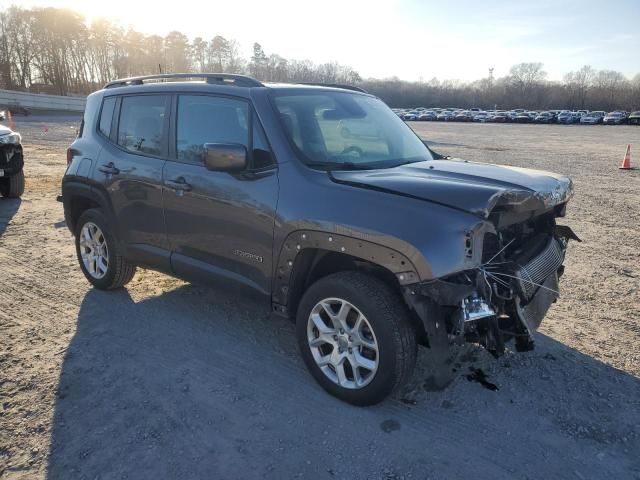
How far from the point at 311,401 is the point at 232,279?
43.3 inches

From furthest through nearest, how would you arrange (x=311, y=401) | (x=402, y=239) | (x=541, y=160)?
(x=541, y=160) < (x=311, y=401) < (x=402, y=239)

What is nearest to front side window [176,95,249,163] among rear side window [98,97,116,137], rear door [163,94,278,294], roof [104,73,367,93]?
Result: rear door [163,94,278,294]

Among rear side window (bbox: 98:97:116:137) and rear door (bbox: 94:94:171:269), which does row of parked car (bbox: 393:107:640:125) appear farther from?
rear door (bbox: 94:94:171:269)

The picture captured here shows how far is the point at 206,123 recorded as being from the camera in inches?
156

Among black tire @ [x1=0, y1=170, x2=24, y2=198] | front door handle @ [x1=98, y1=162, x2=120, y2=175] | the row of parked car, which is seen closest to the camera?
front door handle @ [x1=98, y1=162, x2=120, y2=175]

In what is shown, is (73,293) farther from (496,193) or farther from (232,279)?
(496,193)

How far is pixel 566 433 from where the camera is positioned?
301 centimetres

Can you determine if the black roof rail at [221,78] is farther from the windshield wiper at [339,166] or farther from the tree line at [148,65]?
the tree line at [148,65]

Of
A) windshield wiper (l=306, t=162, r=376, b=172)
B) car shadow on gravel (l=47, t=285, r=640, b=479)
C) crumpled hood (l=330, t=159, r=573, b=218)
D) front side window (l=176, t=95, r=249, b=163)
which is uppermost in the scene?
front side window (l=176, t=95, r=249, b=163)

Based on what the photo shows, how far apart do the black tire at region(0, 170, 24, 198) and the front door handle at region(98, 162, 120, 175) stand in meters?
5.65

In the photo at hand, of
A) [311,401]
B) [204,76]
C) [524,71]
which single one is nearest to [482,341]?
[311,401]

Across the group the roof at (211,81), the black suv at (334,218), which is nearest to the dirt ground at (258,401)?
the black suv at (334,218)

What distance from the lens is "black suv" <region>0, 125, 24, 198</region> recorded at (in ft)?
29.5

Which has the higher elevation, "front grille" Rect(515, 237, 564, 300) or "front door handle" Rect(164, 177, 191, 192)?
"front door handle" Rect(164, 177, 191, 192)
